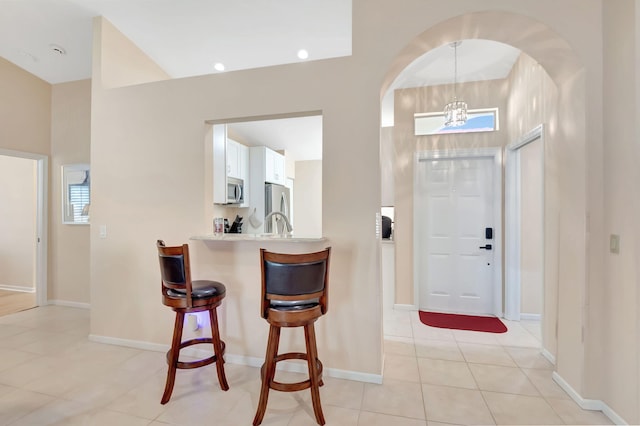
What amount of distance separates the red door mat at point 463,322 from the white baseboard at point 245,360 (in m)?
1.47

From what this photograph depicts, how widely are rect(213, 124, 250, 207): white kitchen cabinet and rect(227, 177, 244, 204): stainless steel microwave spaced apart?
0.23ft

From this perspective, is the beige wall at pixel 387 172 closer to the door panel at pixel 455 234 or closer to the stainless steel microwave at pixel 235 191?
the door panel at pixel 455 234

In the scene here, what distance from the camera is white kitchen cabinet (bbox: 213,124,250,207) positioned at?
3523 millimetres

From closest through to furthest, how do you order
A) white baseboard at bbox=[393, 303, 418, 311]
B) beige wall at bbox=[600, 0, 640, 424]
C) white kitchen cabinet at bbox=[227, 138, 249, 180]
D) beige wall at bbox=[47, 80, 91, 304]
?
beige wall at bbox=[600, 0, 640, 424], white baseboard at bbox=[393, 303, 418, 311], beige wall at bbox=[47, 80, 91, 304], white kitchen cabinet at bbox=[227, 138, 249, 180]

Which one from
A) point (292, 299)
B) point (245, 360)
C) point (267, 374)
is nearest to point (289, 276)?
point (292, 299)

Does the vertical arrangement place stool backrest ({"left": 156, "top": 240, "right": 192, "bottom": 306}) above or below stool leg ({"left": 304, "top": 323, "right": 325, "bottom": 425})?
above

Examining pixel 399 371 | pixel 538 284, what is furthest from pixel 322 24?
pixel 538 284

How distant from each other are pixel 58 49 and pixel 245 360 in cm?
422

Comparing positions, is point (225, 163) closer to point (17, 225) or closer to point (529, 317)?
point (17, 225)

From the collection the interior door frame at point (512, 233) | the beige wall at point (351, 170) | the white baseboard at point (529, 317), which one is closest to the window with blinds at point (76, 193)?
the beige wall at point (351, 170)

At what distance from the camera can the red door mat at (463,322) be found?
10.5ft

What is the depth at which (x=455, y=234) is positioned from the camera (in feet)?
12.1

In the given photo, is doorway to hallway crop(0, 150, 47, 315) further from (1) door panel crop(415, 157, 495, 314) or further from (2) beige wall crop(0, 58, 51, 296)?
(1) door panel crop(415, 157, 495, 314)

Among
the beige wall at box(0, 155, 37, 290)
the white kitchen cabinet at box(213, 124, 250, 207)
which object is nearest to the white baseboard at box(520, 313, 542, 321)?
the white kitchen cabinet at box(213, 124, 250, 207)
